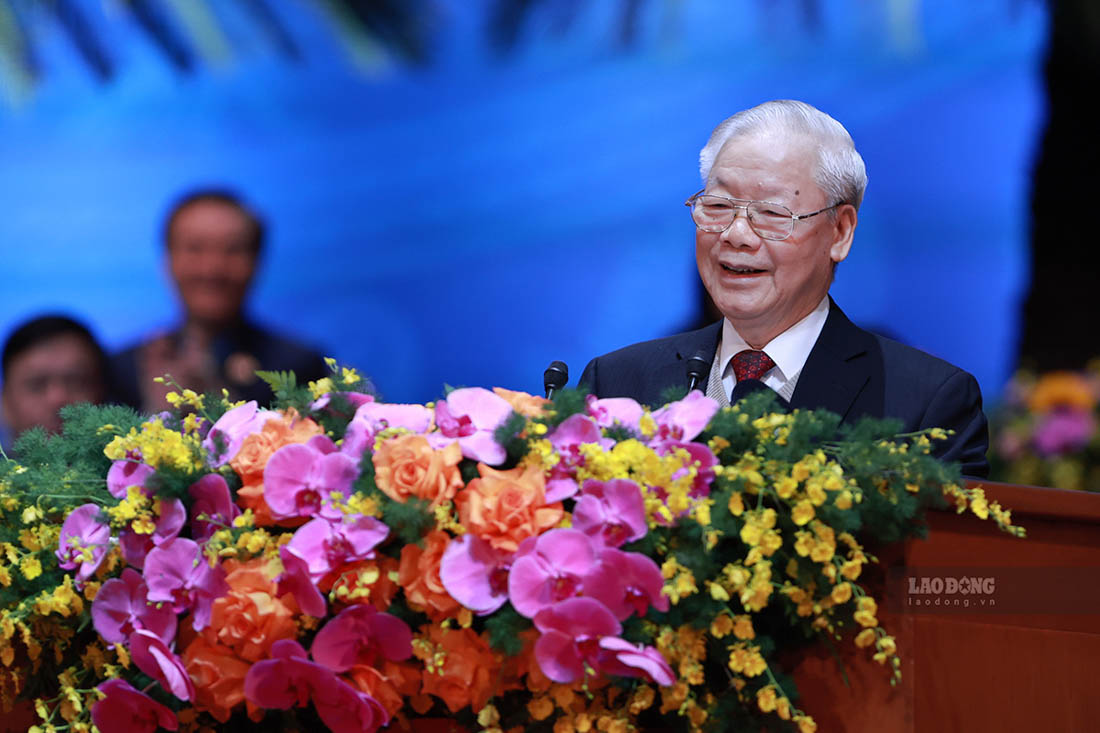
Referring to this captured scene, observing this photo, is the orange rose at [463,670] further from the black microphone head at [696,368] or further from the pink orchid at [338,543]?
the black microphone head at [696,368]

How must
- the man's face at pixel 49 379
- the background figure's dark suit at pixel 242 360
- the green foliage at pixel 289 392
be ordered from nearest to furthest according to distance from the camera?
the green foliage at pixel 289 392
the background figure's dark suit at pixel 242 360
the man's face at pixel 49 379

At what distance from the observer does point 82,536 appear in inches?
51.7

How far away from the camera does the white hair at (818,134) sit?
2127mm

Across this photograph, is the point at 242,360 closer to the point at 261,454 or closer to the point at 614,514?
the point at 261,454

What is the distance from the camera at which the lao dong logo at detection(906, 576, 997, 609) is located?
1.25m

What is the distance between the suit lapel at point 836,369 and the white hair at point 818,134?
23 cm

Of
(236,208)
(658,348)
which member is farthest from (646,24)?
(658,348)

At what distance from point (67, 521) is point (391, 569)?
0.37 meters

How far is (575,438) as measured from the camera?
1235 mm

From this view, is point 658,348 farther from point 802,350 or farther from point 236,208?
point 236,208

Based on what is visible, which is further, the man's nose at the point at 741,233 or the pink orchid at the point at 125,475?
the man's nose at the point at 741,233

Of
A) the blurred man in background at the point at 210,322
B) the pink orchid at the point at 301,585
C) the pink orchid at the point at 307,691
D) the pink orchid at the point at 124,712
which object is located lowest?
the pink orchid at the point at 124,712

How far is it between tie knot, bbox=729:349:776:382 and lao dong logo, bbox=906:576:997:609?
835 mm

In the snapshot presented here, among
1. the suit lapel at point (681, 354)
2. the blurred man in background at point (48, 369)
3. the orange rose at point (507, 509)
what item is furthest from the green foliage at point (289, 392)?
the blurred man in background at point (48, 369)
